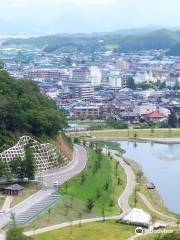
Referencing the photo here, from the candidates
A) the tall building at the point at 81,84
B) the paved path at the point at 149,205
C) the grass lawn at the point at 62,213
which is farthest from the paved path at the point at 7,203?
the tall building at the point at 81,84

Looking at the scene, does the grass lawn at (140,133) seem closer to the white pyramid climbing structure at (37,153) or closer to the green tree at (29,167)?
the white pyramid climbing structure at (37,153)

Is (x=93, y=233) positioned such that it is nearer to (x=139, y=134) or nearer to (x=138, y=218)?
(x=138, y=218)

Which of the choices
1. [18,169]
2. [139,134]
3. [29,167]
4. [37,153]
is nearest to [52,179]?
[29,167]

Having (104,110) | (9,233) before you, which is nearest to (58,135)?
(9,233)

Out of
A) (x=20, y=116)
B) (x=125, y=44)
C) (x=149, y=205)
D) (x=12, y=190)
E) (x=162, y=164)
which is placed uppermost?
(x=20, y=116)

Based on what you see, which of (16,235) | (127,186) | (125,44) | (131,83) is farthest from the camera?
(125,44)

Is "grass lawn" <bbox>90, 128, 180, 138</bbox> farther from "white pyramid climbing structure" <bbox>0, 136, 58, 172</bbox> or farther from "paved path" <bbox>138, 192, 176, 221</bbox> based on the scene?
"paved path" <bbox>138, 192, 176, 221</bbox>

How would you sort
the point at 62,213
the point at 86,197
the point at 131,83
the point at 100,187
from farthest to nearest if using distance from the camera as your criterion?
the point at 131,83 < the point at 100,187 < the point at 86,197 < the point at 62,213
